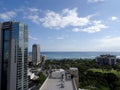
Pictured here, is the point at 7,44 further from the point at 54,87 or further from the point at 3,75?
the point at 54,87

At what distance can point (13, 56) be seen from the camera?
72.0ft

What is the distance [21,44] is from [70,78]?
409 inches

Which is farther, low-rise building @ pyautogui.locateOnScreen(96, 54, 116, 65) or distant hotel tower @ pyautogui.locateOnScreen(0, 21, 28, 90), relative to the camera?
low-rise building @ pyautogui.locateOnScreen(96, 54, 116, 65)

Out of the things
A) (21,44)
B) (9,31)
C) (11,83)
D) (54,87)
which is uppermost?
(9,31)

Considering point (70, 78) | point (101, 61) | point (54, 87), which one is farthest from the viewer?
point (101, 61)

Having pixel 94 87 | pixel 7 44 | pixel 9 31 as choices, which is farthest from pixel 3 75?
pixel 94 87

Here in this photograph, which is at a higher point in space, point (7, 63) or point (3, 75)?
point (7, 63)

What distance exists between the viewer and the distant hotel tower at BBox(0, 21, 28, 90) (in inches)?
858

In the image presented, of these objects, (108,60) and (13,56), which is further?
(108,60)

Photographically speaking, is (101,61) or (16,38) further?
(101,61)

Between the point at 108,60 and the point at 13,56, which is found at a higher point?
the point at 13,56

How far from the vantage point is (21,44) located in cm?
2298

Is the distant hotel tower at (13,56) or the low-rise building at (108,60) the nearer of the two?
the distant hotel tower at (13,56)

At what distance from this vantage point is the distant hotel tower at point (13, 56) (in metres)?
21.8
